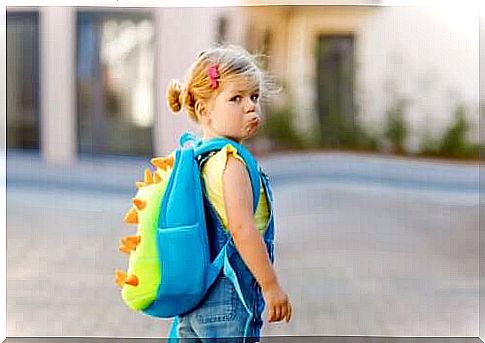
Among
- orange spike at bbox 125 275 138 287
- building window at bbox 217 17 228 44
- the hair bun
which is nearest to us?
orange spike at bbox 125 275 138 287

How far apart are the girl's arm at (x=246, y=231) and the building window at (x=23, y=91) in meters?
2.13

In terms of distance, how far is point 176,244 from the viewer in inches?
102

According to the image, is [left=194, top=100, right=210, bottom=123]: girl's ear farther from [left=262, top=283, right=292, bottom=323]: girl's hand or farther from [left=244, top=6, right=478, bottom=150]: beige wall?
[left=244, top=6, right=478, bottom=150]: beige wall

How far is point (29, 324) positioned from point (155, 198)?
2035 millimetres

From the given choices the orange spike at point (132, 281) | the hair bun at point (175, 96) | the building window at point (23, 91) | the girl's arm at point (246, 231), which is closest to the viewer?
the girl's arm at point (246, 231)

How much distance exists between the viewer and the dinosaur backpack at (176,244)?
2.60 m

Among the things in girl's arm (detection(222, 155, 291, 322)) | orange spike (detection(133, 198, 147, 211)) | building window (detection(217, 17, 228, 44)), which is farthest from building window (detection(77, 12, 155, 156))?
girl's arm (detection(222, 155, 291, 322))

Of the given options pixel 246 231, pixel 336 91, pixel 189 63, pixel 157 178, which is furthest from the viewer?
pixel 336 91

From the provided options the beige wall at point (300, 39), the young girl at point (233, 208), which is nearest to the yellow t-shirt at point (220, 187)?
the young girl at point (233, 208)

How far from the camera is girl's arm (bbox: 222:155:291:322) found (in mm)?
2541

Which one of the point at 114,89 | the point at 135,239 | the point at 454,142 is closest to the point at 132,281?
the point at 135,239

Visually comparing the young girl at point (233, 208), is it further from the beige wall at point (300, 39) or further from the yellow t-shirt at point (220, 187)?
the beige wall at point (300, 39)

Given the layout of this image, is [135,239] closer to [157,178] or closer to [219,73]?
[157,178]

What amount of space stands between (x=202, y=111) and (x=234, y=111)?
0.09 meters
